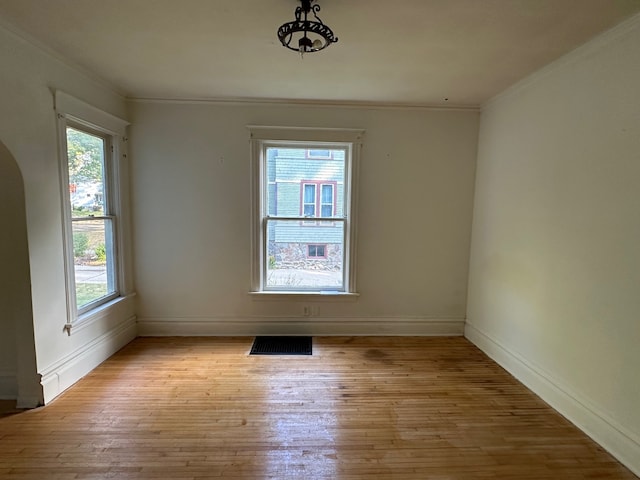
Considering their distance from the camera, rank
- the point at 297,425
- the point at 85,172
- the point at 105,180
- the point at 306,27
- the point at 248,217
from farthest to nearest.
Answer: the point at 248,217 < the point at 105,180 < the point at 85,172 < the point at 297,425 < the point at 306,27

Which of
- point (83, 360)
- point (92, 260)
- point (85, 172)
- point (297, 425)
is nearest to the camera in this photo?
point (297, 425)

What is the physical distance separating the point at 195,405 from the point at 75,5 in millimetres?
2470

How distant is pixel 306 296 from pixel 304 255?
438 millimetres

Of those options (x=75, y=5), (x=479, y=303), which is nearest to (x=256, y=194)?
(x=75, y=5)

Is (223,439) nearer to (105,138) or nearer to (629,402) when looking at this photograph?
(629,402)

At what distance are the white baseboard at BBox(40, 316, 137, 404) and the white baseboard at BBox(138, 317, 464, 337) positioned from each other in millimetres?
247

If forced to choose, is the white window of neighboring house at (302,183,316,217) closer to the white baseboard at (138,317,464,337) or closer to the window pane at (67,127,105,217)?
the white baseboard at (138,317,464,337)

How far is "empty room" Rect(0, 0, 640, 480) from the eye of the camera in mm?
1806

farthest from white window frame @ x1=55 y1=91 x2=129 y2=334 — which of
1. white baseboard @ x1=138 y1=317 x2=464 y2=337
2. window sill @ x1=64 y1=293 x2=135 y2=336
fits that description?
white baseboard @ x1=138 y1=317 x2=464 y2=337

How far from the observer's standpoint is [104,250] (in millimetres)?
3000

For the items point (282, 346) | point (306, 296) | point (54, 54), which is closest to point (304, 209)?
point (306, 296)

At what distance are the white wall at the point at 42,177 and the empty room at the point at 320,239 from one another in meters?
0.02

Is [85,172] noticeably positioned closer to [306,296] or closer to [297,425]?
[306,296]

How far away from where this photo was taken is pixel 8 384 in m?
2.30
